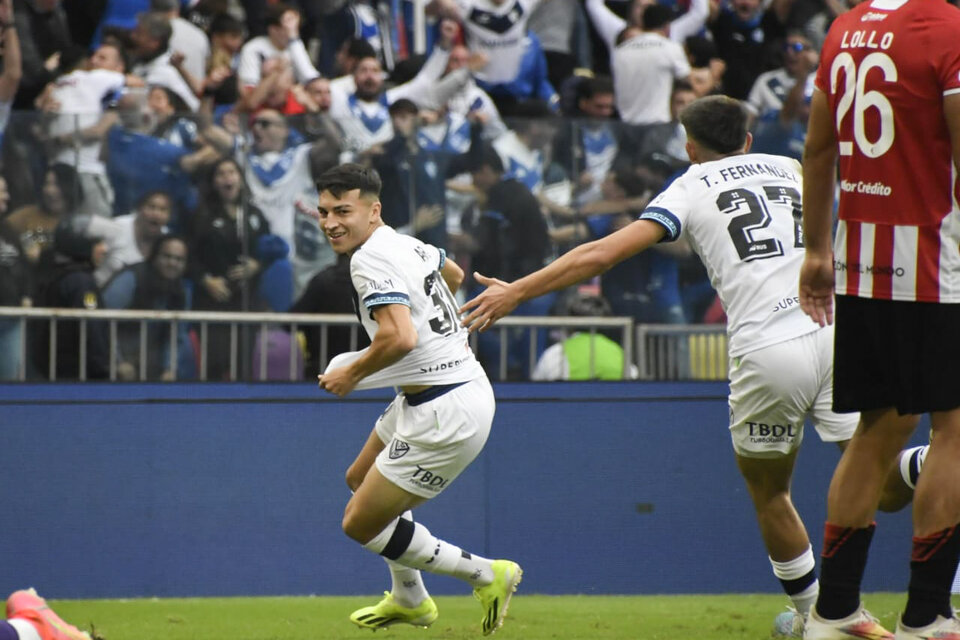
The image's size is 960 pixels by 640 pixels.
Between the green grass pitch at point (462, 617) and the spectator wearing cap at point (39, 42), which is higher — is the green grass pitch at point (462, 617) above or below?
below

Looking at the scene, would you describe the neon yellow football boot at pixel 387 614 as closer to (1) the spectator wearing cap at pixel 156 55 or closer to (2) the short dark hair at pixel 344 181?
(2) the short dark hair at pixel 344 181

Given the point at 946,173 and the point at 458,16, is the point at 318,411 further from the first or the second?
the point at 946,173

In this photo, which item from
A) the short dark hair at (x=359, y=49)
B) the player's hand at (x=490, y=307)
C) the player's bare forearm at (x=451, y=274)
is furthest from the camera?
the short dark hair at (x=359, y=49)

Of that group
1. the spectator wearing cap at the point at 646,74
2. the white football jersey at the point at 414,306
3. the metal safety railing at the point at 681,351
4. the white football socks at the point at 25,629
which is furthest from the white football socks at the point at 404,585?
the spectator wearing cap at the point at 646,74

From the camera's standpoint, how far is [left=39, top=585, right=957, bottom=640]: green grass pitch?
668cm

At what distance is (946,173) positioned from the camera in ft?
14.4

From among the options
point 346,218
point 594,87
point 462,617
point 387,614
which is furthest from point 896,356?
point 594,87

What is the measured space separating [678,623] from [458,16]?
20.3ft

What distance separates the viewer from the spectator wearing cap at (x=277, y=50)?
11.0 meters

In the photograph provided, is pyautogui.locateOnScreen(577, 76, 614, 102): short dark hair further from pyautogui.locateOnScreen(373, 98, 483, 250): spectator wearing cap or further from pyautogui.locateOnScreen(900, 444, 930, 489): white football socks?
pyautogui.locateOnScreen(900, 444, 930, 489): white football socks

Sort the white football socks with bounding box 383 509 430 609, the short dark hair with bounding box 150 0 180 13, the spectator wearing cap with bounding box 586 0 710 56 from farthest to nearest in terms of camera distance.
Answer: the spectator wearing cap with bounding box 586 0 710 56 → the short dark hair with bounding box 150 0 180 13 → the white football socks with bounding box 383 509 430 609

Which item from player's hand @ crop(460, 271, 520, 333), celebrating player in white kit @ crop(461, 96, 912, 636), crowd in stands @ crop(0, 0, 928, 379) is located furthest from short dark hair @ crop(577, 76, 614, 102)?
player's hand @ crop(460, 271, 520, 333)

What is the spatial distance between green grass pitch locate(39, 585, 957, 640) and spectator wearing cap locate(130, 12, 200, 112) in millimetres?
4301

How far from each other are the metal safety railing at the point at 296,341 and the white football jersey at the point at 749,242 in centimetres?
319
